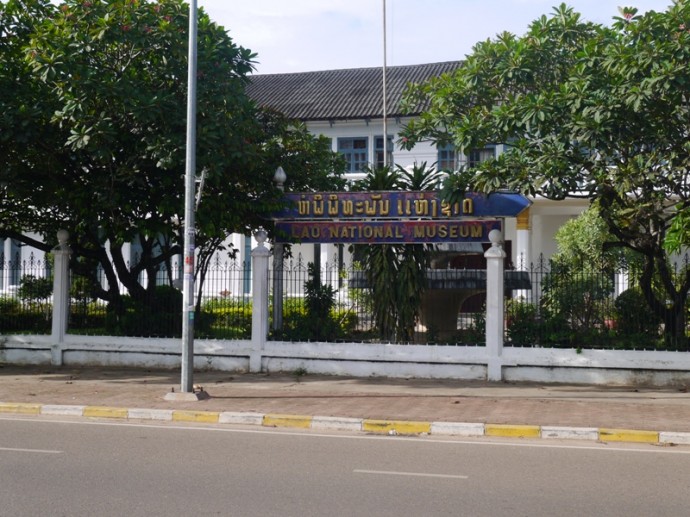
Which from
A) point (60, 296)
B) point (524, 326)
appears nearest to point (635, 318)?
point (524, 326)

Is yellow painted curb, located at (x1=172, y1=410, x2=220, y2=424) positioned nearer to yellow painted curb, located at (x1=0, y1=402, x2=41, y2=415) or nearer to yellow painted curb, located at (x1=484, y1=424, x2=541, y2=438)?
yellow painted curb, located at (x1=0, y1=402, x2=41, y2=415)

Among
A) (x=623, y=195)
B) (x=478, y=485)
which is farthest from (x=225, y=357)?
(x=478, y=485)

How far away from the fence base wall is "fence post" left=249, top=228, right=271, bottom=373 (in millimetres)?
93

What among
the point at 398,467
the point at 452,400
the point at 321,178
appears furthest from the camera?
the point at 321,178

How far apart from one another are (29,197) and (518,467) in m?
11.3

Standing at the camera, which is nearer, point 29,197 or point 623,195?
point 623,195

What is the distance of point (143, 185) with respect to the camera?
14.4 meters

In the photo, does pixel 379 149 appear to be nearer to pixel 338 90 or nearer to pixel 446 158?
pixel 446 158

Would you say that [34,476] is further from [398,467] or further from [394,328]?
[394,328]

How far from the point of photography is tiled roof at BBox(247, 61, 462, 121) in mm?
29281

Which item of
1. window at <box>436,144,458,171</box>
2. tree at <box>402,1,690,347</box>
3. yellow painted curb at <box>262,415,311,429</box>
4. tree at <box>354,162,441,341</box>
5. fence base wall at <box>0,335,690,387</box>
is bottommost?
yellow painted curb at <box>262,415,311,429</box>

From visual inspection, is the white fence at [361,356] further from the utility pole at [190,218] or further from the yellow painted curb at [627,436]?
the yellow painted curb at [627,436]

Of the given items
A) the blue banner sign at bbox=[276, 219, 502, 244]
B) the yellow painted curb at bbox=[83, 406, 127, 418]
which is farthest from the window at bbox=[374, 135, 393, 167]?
the yellow painted curb at bbox=[83, 406, 127, 418]

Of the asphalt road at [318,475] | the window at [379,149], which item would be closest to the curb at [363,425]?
the asphalt road at [318,475]
